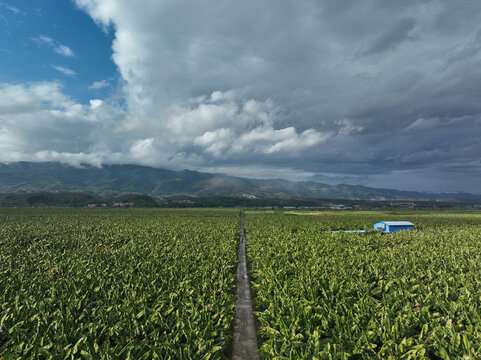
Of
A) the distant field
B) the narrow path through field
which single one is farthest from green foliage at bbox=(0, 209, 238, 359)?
the narrow path through field

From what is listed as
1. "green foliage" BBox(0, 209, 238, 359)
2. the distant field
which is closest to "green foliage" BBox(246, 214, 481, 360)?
the distant field

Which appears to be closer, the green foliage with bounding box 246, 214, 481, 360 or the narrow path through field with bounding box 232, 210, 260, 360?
the green foliage with bounding box 246, 214, 481, 360

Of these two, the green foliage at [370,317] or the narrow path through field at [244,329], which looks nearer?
the green foliage at [370,317]

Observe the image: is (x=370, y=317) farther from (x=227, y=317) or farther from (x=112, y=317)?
(x=112, y=317)

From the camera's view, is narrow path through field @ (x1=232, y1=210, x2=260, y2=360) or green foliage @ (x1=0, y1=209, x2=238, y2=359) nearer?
green foliage @ (x1=0, y1=209, x2=238, y2=359)

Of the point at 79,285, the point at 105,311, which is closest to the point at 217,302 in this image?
the point at 105,311

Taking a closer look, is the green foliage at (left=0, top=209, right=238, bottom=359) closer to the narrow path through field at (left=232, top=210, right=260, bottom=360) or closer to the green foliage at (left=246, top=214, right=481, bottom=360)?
the narrow path through field at (left=232, top=210, right=260, bottom=360)

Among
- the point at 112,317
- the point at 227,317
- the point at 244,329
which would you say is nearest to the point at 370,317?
the point at 227,317

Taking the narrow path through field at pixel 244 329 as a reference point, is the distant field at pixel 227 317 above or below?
above

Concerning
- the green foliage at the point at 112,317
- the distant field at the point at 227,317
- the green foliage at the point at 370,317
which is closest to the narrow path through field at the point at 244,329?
the distant field at the point at 227,317

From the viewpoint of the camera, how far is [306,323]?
26.9 ft

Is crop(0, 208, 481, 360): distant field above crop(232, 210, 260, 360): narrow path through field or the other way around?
above

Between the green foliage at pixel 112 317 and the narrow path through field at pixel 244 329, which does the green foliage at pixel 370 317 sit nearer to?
the narrow path through field at pixel 244 329

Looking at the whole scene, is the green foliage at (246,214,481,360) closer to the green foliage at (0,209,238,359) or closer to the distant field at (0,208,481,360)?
the distant field at (0,208,481,360)
